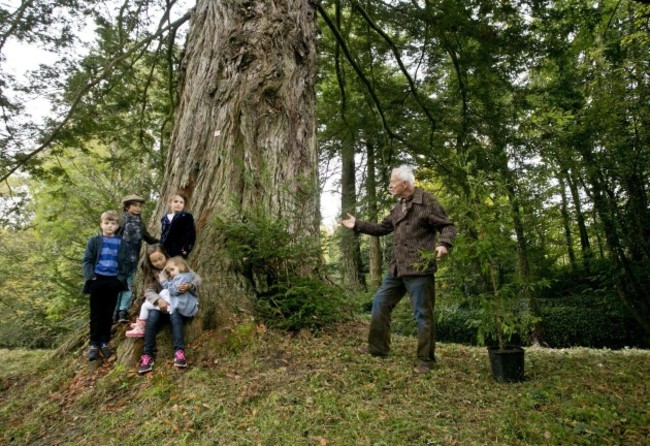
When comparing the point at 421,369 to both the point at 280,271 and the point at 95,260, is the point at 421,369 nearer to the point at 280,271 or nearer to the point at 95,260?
the point at 280,271

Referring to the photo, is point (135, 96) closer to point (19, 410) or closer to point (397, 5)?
point (397, 5)

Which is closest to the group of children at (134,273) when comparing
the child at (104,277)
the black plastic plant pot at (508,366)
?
the child at (104,277)

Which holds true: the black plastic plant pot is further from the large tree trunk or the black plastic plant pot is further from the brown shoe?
the large tree trunk

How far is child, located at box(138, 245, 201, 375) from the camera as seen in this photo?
11.2 ft

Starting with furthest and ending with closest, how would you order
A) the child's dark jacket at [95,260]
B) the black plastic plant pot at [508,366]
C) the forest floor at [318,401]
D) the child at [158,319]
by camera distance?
the child's dark jacket at [95,260]
the child at [158,319]
the black plastic plant pot at [508,366]
the forest floor at [318,401]

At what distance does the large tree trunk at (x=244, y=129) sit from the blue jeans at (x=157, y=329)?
39 centimetres

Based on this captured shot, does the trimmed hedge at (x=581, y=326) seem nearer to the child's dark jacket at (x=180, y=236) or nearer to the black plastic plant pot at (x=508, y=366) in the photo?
the black plastic plant pot at (x=508, y=366)

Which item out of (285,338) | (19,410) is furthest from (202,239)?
(19,410)

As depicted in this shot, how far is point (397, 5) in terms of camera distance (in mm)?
6469

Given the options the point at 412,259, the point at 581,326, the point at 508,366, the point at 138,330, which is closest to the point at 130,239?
the point at 138,330

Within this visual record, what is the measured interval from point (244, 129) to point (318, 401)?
289 cm

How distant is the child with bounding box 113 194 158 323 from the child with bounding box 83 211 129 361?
0.07 meters

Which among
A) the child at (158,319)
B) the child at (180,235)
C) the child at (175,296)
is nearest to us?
the child at (158,319)

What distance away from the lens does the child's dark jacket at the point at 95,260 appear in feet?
12.8
